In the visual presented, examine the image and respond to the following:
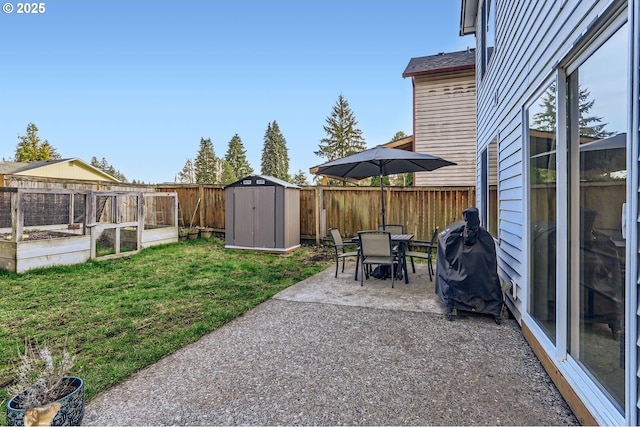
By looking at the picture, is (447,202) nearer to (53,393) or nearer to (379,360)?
(379,360)

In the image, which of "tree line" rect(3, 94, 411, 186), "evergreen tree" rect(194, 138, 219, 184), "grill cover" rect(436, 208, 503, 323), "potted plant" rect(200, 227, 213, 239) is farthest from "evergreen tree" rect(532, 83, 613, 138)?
"evergreen tree" rect(194, 138, 219, 184)

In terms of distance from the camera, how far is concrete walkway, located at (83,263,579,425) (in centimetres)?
180

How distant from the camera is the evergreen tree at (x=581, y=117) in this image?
5.32 feet

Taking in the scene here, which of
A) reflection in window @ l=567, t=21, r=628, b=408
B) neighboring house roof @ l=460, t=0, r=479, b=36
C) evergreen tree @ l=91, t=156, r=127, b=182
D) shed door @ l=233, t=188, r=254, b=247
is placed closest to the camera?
reflection in window @ l=567, t=21, r=628, b=408

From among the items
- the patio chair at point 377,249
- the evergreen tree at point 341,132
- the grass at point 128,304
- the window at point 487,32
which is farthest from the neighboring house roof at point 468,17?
the evergreen tree at point 341,132

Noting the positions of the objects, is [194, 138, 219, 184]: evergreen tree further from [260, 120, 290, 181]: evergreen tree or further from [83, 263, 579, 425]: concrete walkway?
[83, 263, 579, 425]: concrete walkway

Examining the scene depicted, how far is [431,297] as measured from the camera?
4.17 metres

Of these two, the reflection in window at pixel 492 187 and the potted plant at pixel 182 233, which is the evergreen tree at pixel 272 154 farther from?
the reflection in window at pixel 492 187

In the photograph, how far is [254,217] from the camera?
779 cm

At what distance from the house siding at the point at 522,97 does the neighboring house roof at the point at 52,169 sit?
73.0 ft

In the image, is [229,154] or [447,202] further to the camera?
[229,154]

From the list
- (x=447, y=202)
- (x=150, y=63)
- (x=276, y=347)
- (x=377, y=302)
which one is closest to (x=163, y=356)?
(x=276, y=347)

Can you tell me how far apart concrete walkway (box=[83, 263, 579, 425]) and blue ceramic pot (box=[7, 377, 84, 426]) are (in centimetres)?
15

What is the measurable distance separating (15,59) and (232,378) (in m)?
11.4
